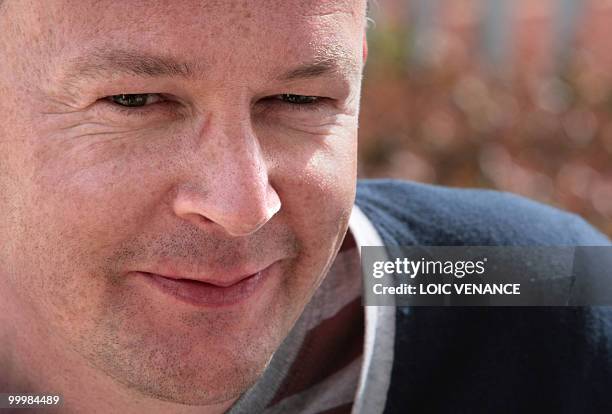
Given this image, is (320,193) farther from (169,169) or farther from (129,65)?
(129,65)

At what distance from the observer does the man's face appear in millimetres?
1491

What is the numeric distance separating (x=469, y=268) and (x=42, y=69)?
38.2 inches

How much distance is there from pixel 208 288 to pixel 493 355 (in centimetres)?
67

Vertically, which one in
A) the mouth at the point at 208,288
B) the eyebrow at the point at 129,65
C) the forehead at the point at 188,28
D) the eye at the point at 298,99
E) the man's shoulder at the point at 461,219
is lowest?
the man's shoulder at the point at 461,219

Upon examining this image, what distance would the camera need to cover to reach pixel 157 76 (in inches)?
58.7

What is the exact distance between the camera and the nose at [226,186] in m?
1.51

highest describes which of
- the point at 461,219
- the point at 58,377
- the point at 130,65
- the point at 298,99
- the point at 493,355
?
the point at 130,65

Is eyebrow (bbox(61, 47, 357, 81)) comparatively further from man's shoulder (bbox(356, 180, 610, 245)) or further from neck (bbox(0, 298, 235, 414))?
man's shoulder (bbox(356, 180, 610, 245))

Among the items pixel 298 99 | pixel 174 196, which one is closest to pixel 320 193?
pixel 298 99

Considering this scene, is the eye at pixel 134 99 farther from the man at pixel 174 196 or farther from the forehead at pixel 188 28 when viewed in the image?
the forehead at pixel 188 28

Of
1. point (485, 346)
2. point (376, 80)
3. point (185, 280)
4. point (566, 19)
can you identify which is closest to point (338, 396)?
point (485, 346)

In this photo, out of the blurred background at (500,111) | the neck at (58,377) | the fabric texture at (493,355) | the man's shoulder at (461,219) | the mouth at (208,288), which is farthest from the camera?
the blurred background at (500,111)

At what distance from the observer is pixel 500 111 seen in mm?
4242

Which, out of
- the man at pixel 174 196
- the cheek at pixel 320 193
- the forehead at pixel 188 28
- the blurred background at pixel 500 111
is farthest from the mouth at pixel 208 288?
the blurred background at pixel 500 111
